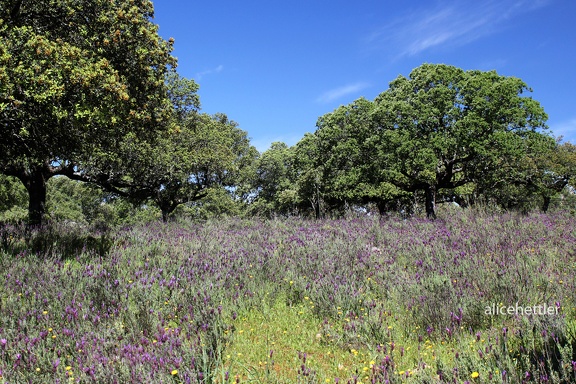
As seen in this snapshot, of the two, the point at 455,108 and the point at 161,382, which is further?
the point at 455,108

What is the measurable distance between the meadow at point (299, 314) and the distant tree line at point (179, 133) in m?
2.81

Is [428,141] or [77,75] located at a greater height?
[428,141]

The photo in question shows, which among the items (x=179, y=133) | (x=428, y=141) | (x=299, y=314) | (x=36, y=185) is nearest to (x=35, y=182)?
(x=36, y=185)

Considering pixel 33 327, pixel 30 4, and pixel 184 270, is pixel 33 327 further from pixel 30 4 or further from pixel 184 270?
pixel 30 4

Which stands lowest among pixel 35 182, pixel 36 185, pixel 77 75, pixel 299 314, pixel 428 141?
pixel 299 314

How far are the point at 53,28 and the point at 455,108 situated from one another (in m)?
19.2

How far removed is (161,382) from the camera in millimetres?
2537

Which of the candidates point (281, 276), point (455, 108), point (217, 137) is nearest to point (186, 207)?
point (217, 137)

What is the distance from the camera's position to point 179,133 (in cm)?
1759

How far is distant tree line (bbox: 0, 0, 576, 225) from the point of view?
6.60m

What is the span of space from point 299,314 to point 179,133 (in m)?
15.0

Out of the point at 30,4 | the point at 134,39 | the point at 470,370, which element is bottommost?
the point at 470,370

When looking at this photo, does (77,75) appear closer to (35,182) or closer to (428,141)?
(35,182)

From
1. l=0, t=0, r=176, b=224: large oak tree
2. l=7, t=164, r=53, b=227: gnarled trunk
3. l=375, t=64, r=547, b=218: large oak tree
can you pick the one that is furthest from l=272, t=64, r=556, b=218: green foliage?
l=7, t=164, r=53, b=227: gnarled trunk
